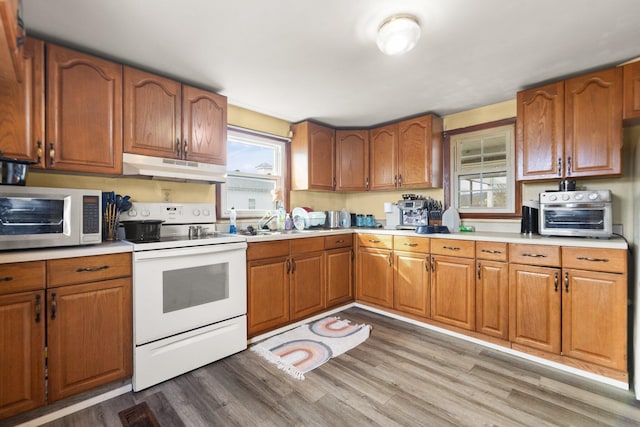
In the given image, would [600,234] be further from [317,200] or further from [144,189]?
[144,189]

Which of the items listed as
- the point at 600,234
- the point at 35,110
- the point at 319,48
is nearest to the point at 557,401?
the point at 600,234

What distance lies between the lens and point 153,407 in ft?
5.65

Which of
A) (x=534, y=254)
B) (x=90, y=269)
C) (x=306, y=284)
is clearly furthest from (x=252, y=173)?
(x=534, y=254)

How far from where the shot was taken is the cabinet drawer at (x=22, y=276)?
150cm

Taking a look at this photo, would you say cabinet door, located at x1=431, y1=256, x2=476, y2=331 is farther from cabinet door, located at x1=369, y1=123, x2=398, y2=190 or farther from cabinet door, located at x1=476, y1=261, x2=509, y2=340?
cabinet door, located at x1=369, y1=123, x2=398, y2=190

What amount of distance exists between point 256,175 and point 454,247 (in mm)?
2201

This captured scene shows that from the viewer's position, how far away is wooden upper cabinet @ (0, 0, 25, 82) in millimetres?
A: 951

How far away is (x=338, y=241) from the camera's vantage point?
327 centimetres

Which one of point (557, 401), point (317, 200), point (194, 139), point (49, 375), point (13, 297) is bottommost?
point (557, 401)

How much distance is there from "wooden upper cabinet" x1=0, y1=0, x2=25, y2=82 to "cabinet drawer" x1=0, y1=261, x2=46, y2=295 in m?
0.95

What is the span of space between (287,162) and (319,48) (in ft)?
5.68

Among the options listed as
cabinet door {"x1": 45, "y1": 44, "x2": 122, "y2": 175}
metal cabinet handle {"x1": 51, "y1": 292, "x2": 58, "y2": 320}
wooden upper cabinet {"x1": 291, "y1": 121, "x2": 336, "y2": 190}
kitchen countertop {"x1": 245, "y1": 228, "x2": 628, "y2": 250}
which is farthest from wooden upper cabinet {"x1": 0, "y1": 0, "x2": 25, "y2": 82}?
wooden upper cabinet {"x1": 291, "y1": 121, "x2": 336, "y2": 190}

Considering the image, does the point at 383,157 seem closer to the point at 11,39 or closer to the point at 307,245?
the point at 307,245

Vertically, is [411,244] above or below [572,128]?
below
